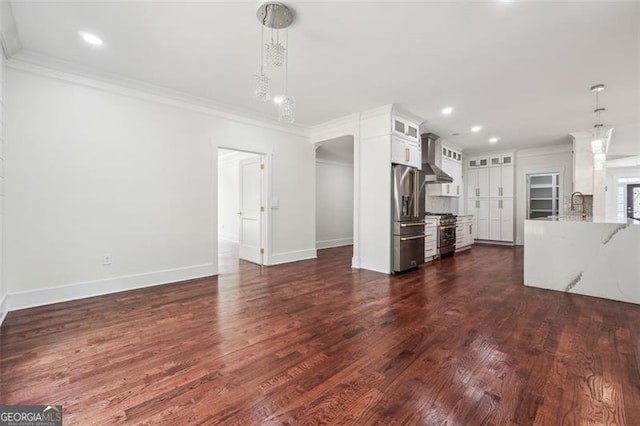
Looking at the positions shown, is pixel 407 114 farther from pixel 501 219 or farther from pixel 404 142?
pixel 501 219

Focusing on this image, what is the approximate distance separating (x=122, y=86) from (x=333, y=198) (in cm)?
566

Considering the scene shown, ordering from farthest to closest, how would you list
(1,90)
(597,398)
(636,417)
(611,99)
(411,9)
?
(611,99)
(1,90)
(411,9)
(597,398)
(636,417)

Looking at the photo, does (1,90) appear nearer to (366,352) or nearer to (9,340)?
(9,340)

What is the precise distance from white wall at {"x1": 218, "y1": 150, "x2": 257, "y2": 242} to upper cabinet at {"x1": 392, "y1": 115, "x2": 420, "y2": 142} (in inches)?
213

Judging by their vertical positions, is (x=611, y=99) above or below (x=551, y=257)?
above

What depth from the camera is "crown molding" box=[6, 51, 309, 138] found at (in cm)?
317

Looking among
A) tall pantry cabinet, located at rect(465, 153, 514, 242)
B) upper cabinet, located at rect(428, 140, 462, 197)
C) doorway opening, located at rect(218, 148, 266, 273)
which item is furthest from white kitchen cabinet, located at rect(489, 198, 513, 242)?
doorway opening, located at rect(218, 148, 266, 273)

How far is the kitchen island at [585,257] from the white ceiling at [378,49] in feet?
6.39

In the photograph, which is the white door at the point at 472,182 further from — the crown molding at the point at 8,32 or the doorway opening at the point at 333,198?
the crown molding at the point at 8,32

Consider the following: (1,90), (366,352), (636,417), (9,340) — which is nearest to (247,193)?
(1,90)

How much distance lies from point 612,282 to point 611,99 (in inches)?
112

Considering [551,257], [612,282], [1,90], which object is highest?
[1,90]

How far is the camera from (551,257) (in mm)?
3990

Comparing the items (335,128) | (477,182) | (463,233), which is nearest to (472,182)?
(477,182)
